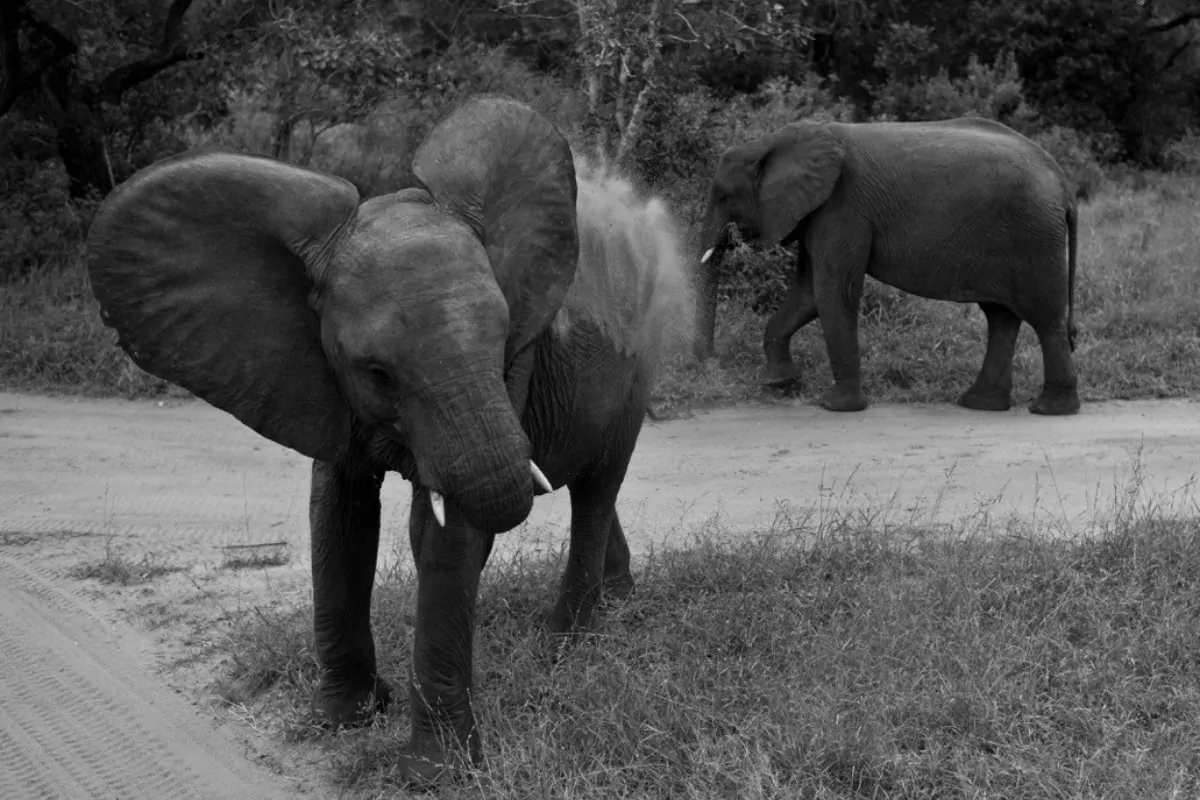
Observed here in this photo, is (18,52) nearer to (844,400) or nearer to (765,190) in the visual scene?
(765,190)

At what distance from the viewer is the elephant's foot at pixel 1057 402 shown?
873 centimetres

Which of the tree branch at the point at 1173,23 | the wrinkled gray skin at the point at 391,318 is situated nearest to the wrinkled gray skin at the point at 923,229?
the wrinkled gray skin at the point at 391,318

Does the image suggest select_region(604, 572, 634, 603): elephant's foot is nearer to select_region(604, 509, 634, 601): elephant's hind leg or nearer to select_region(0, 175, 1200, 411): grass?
select_region(604, 509, 634, 601): elephant's hind leg

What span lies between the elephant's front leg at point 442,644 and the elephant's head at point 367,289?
0.26m

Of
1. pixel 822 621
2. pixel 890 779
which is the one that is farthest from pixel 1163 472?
pixel 890 779

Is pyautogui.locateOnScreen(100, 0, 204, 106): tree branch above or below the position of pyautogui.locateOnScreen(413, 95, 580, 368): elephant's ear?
below

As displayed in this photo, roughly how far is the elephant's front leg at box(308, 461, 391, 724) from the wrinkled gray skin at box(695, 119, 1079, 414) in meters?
5.13

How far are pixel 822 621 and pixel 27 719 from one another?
2.53 metres

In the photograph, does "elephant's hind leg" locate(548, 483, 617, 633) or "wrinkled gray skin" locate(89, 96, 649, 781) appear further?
"elephant's hind leg" locate(548, 483, 617, 633)

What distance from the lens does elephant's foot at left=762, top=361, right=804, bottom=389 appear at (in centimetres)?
927

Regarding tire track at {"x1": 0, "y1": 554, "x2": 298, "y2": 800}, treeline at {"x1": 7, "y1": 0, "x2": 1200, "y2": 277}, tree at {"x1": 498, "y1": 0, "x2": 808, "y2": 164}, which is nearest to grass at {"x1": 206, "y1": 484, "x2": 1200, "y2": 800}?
tire track at {"x1": 0, "y1": 554, "x2": 298, "y2": 800}

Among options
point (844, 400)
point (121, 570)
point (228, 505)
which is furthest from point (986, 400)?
point (121, 570)

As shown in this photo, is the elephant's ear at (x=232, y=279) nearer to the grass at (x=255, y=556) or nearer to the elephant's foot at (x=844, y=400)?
the grass at (x=255, y=556)

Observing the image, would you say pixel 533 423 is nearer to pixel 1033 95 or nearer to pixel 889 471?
pixel 889 471
